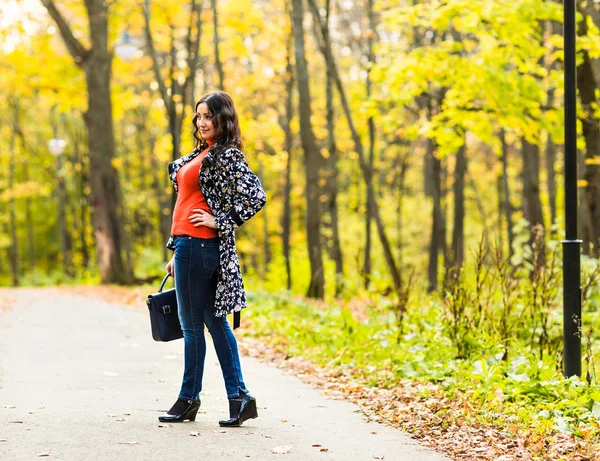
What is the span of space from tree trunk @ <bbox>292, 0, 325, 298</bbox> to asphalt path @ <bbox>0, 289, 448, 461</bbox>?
7530mm

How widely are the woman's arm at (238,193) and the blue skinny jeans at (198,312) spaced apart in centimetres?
17

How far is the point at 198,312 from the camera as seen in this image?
540 cm

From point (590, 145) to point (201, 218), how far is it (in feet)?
32.0

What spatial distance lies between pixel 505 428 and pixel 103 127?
18079mm

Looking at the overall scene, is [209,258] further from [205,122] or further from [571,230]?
[571,230]

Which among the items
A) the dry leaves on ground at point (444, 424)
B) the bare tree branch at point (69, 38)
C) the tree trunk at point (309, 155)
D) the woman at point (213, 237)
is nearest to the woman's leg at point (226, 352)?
the woman at point (213, 237)

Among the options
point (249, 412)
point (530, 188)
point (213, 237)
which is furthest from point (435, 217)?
point (213, 237)

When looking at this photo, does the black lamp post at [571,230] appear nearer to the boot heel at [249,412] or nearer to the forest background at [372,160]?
the forest background at [372,160]

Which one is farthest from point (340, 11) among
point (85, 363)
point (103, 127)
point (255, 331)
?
point (85, 363)

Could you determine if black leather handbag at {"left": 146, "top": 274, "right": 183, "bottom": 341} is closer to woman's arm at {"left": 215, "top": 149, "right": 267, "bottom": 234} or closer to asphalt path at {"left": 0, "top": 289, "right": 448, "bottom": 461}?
asphalt path at {"left": 0, "top": 289, "right": 448, "bottom": 461}

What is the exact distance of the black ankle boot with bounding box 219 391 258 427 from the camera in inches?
213

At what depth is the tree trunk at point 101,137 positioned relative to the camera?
2152 centimetres

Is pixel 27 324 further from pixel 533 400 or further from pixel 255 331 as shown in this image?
pixel 533 400

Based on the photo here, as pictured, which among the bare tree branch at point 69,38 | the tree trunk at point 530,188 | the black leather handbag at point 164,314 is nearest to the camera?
the black leather handbag at point 164,314
